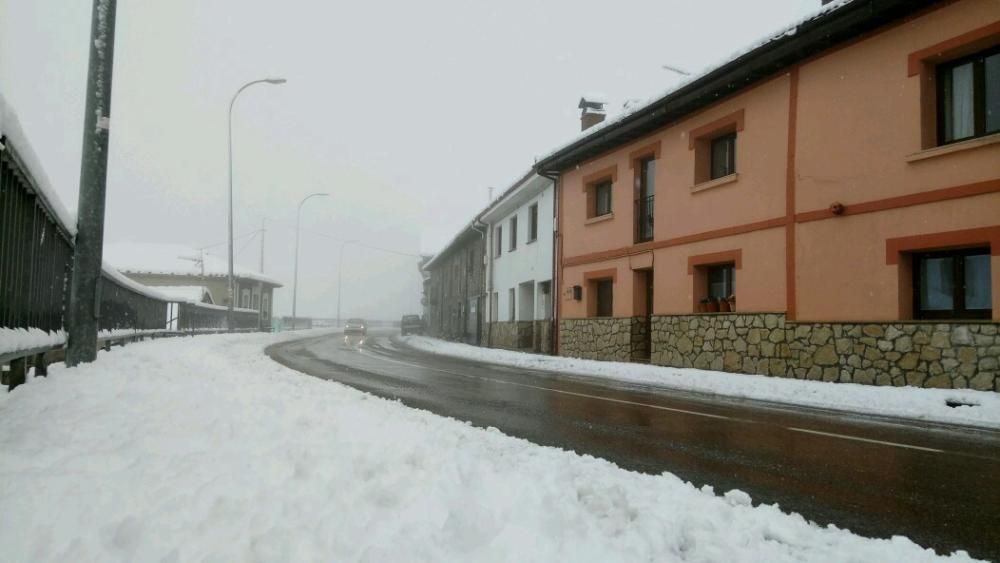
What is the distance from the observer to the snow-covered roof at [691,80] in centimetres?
1083

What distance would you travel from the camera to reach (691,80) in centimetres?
1362

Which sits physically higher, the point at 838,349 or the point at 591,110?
the point at 591,110

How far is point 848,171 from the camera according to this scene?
10945 millimetres

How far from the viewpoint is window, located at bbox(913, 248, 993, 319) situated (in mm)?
9289

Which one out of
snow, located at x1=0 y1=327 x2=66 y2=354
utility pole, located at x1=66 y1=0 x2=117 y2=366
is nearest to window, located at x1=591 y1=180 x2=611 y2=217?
utility pole, located at x1=66 y1=0 x2=117 y2=366

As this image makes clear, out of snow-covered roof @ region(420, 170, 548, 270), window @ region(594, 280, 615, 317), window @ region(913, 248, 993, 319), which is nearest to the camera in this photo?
window @ region(913, 248, 993, 319)

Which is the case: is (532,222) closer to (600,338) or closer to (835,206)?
(600,338)

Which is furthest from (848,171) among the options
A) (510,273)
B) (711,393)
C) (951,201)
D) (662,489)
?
(510,273)

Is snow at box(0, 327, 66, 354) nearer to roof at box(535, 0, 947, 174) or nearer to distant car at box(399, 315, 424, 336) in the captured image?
roof at box(535, 0, 947, 174)

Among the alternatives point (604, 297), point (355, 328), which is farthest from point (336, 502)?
point (355, 328)

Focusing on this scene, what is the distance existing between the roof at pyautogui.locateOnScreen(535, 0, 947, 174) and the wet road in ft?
23.3

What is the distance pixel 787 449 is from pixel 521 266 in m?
18.3

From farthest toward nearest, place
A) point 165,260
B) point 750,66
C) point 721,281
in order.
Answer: point 165,260, point 721,281, point 750,66

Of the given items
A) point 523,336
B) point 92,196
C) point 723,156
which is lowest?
point 523,336
